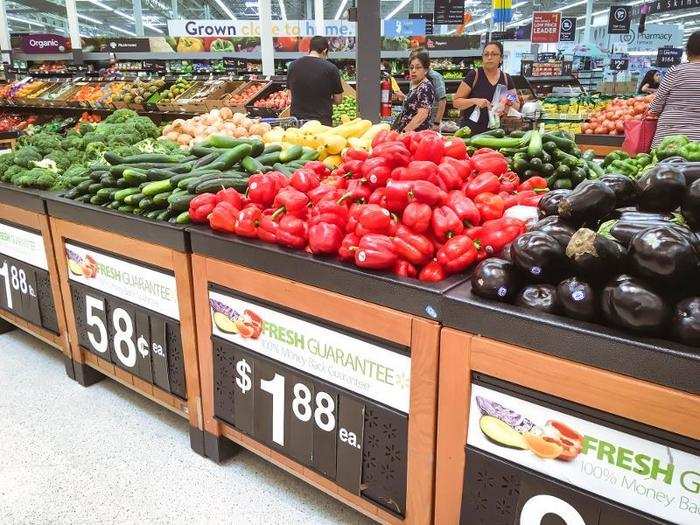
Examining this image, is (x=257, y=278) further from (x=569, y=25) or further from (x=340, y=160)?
(x=569, y=25)

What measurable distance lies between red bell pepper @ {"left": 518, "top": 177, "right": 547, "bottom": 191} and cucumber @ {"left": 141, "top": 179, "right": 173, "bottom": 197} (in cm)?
147

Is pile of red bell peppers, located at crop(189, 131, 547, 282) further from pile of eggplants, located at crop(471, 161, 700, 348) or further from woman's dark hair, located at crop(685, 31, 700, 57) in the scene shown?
woman's dark hair, located at crop(685, 31, 700, 57)

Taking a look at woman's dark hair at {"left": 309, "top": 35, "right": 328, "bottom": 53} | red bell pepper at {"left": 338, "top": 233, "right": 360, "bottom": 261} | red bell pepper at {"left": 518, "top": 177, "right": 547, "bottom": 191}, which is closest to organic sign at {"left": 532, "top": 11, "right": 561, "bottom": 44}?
woman's dark hair at {"left": 309, "top": 35, "right": 328, "bottom": 53}

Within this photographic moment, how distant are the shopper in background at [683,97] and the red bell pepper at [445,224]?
150 inches

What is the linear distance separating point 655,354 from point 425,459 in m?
0.71

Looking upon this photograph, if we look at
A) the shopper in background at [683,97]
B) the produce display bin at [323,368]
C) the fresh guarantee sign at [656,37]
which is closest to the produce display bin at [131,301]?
the produce display bin at [323,368]

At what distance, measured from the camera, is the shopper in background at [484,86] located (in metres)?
5.20

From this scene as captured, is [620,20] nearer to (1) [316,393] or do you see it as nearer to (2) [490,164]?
(2) [490,164]

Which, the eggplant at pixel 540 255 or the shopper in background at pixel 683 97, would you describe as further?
the shopper in background at pixel 683 97

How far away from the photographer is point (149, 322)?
2.40 metres

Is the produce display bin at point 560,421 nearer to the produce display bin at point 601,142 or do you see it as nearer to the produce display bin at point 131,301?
the produce display bin at point 131,301

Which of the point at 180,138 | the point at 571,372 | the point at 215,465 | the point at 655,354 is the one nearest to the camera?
the point at 655,354

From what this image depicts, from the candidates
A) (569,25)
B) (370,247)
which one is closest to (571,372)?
(370,247)

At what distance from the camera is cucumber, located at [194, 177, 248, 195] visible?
2.30 metres
